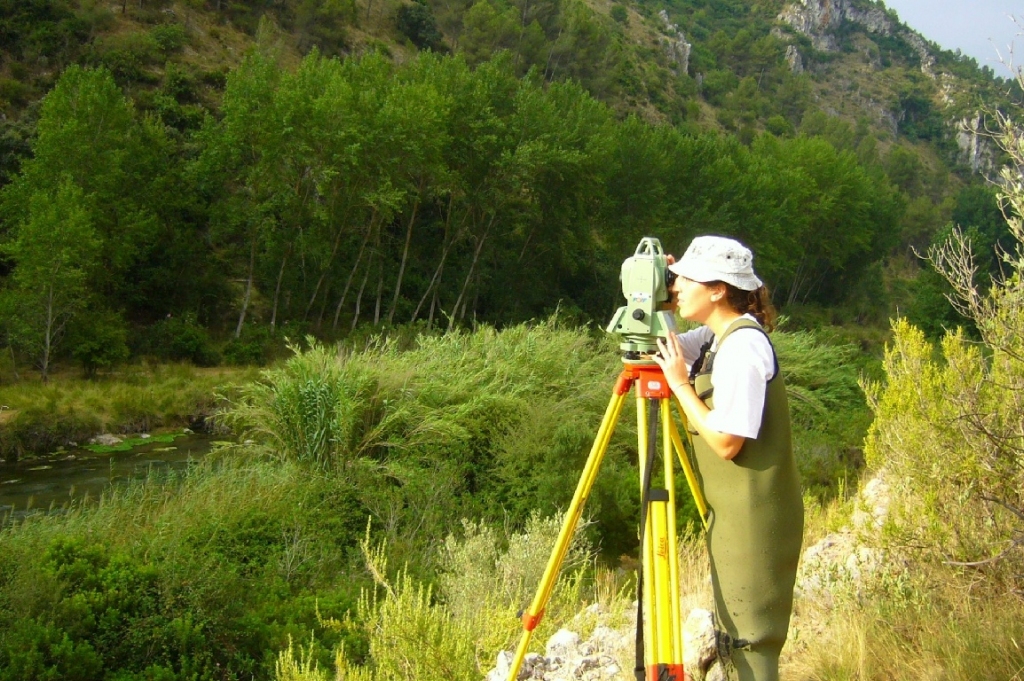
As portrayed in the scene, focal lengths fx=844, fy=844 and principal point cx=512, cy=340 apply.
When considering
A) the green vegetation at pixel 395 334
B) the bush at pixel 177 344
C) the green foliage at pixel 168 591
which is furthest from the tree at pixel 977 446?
the bush at pixel 177 344

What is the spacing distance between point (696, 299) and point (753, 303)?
0.61 ft

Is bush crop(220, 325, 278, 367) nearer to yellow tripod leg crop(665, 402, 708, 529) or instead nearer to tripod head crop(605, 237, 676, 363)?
yellow tripod leg crop(665, 402, 708, 529)

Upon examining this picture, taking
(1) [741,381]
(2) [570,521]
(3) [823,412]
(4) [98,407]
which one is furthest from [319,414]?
(4) [98,407]

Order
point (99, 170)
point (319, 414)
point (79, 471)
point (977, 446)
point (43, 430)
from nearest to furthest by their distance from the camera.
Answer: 1. point (977, 446)
2. point (319, 414)
3. point (79, 471)
4. point (43, 430)
5. point (99, 170)

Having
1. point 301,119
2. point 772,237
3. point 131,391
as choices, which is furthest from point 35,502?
point 772,237

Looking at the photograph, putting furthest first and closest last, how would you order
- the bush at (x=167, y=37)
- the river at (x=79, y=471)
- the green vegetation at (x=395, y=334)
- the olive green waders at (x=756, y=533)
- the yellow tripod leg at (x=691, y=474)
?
the bush at (x=167, y=37) → the river at (x=79, y=471) → the green vegetation at (x=395, y=334) → the yellow tripod leg at (x=691, y=474) → the olive green waders at (x=756, y=533)

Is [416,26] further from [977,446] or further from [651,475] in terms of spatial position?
[651,475]

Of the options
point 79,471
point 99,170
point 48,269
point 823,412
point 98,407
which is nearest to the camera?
point 823,412

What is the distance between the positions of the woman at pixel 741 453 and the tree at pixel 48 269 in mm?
18820

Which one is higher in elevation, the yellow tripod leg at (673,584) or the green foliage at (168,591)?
the yellow tripod leg at (673,584)

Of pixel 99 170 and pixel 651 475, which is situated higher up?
pixel 99 170

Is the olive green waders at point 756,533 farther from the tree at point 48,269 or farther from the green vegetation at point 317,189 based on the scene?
the tree at point 48,269

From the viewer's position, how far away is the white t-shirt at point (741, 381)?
219cm

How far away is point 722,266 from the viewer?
7.98 ft
